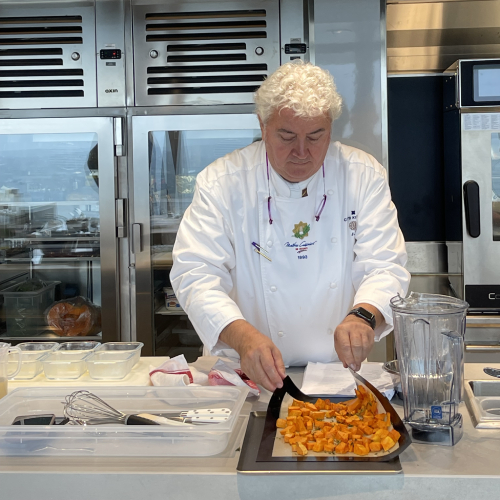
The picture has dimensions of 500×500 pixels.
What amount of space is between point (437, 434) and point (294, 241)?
37.2 inches

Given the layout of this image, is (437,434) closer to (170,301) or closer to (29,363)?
(29,363)

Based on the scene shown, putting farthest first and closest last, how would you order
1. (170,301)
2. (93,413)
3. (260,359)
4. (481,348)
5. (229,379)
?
1. (170,301)
2. (481,348)
3. (229,379)
4. (260,359)
5. (93,413)

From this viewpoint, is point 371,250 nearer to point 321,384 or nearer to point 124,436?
point 321,384

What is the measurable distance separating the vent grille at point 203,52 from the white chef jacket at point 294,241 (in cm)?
100

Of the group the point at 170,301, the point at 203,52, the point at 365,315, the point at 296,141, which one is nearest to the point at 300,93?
the point at 296,141

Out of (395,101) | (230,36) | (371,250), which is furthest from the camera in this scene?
(395,101)

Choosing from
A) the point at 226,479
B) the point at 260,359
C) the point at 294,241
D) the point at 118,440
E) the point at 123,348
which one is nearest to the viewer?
the point at 226,479

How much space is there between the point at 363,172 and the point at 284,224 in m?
0.32

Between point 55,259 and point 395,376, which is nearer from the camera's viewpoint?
point 395,376

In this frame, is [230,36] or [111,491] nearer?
[111,491]

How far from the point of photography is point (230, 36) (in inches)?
116

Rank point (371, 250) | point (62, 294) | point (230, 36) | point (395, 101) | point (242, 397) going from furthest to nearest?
point (395, 101), point (62, 294), point (230, 36), point (371, 250), point (242, 397)

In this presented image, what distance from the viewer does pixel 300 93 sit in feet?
5.82

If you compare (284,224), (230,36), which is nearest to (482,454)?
(284,224)
